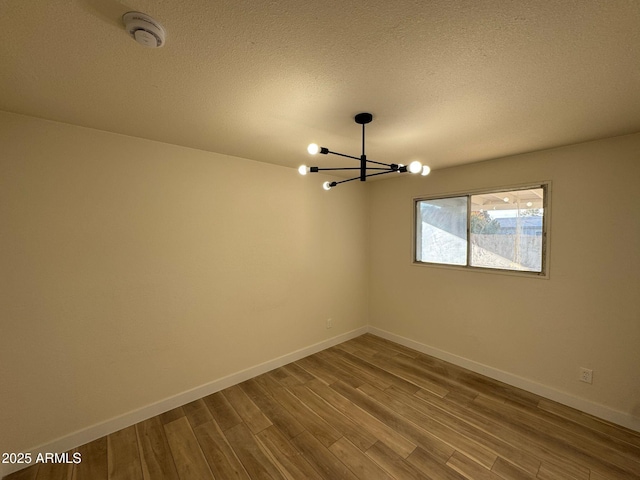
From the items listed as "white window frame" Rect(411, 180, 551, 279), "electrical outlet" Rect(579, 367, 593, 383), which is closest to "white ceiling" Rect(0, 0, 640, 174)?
"white window frame" Rect(411, 180, 551, 279)

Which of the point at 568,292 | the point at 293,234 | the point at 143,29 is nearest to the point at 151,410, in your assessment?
the point at 293,234

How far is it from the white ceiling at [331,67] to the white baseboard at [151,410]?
239 cm

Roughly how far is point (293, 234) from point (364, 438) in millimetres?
2179

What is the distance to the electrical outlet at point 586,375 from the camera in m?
2.35

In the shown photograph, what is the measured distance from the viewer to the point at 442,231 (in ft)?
11.4

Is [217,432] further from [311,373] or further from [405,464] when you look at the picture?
[405,464]

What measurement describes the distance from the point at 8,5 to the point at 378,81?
60.8 inches

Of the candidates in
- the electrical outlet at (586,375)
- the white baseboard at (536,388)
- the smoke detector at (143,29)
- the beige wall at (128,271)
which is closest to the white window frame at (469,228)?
the electrical outlet at (586,375)

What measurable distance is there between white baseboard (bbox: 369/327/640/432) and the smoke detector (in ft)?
13.0

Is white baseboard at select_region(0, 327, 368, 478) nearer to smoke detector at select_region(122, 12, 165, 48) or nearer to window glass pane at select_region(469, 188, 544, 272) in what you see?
window glass pane at select_region(469, 188, 544, 272)

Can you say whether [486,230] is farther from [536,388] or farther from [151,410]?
[151,410]

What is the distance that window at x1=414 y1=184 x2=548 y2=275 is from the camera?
8.80 ft

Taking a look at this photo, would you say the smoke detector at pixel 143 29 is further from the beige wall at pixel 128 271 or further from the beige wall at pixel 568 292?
the beige wall at pixel 568 292

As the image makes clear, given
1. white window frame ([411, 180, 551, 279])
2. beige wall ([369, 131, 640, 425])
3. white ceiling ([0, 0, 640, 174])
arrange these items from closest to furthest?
white ceiling ([0, 0, 640, 174]) < beige wall ([369, 131, 640, 425]) < white window frame ([411, 180, 551, 279])
